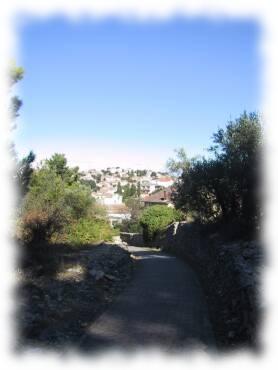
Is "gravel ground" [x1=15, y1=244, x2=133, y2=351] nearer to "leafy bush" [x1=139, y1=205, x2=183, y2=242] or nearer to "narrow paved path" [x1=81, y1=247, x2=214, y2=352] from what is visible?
"narrow paved path" [x1=81, y1=247, x2=214, y2=352]

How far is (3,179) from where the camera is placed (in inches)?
661

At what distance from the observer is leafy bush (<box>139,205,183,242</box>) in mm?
40500

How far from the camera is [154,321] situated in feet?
31.1

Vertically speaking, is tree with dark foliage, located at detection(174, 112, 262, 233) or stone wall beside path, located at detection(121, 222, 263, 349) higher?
tree with dark foliage, located at detection(174, 112, 262, 233)

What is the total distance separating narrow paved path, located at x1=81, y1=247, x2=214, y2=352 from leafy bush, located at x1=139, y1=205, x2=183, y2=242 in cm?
2588

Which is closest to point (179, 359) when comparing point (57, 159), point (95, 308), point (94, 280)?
point (95, 308)

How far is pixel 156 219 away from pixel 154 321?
104ft

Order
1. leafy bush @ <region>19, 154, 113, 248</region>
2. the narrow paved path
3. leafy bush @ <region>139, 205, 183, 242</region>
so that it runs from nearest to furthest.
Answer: the narrow paved path
leafy bush @ <region>19, 154, 113, 248</region>
leafy bush @ <region>139, 205, 183, 242</region>

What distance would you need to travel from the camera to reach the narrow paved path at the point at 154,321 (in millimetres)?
8070

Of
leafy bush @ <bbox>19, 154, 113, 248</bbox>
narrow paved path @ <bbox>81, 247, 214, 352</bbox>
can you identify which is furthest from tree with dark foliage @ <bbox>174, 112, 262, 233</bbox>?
leafy bush @ <bbox>19, 154, 113, 248</bbox>

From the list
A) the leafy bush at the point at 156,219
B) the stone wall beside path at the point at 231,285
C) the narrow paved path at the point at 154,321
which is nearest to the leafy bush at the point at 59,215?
the narrow paved path at the point at 154,321

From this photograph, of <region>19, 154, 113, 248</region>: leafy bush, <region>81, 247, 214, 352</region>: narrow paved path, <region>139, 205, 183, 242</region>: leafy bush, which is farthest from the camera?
<region>139, 205, 183, 242</region>: leafy bush

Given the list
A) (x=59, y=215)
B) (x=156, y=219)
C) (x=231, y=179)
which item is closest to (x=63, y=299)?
(x=59, y=215)

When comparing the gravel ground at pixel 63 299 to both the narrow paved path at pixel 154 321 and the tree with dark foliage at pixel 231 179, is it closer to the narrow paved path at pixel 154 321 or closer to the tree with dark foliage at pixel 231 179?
the narrow paved path at pixel 154 321
